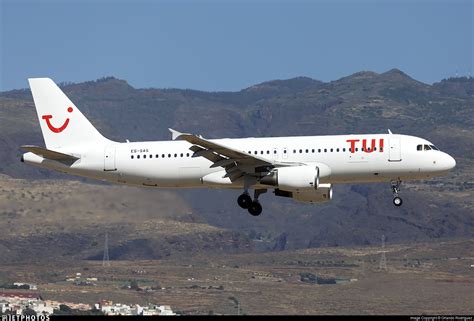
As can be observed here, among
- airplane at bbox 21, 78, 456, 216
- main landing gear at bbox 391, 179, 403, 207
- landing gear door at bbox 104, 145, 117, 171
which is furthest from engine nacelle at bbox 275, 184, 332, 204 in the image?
landing gear door at bbox 104, 145, 117, 171

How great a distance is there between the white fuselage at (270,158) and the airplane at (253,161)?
5 cm

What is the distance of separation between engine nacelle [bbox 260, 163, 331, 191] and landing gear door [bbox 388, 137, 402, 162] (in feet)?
11.8

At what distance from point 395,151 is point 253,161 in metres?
8.06

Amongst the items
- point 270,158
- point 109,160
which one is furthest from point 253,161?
point 109,160

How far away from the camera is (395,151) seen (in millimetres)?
66375

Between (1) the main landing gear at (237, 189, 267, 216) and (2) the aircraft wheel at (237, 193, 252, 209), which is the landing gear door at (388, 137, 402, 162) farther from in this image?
(2) the aircraft wheel at (237, 193, 252, 209)

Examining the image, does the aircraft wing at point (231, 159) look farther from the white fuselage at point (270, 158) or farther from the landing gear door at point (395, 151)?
the landing gear door at point (395, 151)

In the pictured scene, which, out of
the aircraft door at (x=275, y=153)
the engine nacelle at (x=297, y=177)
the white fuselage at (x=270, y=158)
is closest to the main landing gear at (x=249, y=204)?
the white fuselage at (x=270, y=158)

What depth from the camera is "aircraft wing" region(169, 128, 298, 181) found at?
65.2m

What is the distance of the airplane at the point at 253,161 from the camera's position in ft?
217

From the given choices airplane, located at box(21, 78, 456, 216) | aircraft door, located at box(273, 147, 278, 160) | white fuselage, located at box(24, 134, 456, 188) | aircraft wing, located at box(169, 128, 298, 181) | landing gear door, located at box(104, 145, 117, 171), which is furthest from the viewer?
landing gear door, located at box(104, 145, 117, 171)

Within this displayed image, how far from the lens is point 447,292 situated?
175m

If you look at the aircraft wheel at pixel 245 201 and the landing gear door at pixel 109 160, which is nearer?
the aircraft wheel at pixel 245 201

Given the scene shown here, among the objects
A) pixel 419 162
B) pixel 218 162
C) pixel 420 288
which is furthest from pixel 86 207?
pixel 420 288
